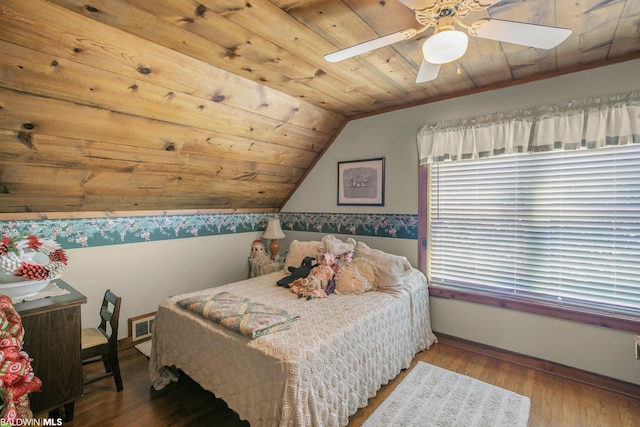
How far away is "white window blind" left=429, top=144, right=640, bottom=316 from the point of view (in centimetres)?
223

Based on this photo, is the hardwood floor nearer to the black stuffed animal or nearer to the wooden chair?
the wooden chair

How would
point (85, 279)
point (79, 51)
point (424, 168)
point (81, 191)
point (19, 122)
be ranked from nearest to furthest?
point (79, 51) → point (19, 122) → point (81, 191) → point (85, 279) → point (424, 168)

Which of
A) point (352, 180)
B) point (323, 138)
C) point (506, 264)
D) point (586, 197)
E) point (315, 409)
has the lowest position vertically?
point (315, 409)

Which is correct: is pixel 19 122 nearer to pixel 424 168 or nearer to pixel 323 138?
pixel 323 138

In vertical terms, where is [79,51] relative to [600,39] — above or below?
below

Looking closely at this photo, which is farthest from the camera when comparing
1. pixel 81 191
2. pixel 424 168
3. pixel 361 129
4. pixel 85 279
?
pixel 361 129

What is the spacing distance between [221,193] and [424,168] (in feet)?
7.33

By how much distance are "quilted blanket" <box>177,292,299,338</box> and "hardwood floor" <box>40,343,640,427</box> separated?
2.13 feet

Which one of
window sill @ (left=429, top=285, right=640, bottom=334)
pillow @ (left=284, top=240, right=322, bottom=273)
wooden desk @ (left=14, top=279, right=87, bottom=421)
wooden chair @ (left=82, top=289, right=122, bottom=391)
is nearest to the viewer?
wooden desk @ (left=14, top=279, right=87, bottom=421)

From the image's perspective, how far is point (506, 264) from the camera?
8.84ft

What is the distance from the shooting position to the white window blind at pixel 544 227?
7.32ft

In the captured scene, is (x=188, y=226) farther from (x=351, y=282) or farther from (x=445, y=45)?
(x=445, y=45)

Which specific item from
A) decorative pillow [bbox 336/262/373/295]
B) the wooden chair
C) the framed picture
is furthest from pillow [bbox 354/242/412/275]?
the wooden chair

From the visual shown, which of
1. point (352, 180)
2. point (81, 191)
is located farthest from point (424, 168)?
point (81, 191)
